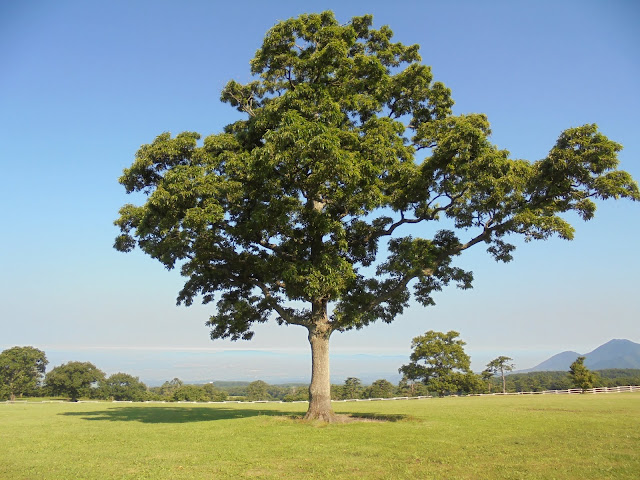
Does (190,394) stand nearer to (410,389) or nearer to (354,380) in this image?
(354,380)

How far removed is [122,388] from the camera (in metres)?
83.6

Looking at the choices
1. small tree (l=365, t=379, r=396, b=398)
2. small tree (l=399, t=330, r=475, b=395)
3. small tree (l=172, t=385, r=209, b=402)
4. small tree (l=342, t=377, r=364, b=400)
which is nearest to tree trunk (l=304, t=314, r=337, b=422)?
small tree (l=399, t=330, r=475, b=395)

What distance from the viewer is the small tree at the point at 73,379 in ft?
225

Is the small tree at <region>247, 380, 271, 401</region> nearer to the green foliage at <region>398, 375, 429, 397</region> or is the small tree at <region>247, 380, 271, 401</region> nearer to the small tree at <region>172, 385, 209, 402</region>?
the small tree at <region>172, 385, 209, 402</region>

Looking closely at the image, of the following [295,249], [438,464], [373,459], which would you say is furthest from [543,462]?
[295,249]

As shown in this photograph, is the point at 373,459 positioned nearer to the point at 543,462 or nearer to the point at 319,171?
the point at 543,462

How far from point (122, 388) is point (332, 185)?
8547 centimetres

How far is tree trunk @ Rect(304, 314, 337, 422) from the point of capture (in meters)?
17.1

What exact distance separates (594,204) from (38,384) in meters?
83.1

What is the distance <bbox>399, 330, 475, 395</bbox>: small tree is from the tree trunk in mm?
41501

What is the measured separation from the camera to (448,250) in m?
18.2

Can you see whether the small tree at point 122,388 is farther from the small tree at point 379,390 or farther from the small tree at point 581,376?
the small tree at point 581,376

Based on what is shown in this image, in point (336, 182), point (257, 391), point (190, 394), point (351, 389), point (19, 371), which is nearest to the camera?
point (336, 182)

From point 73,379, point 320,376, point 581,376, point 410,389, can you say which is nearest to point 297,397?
point 410,389
